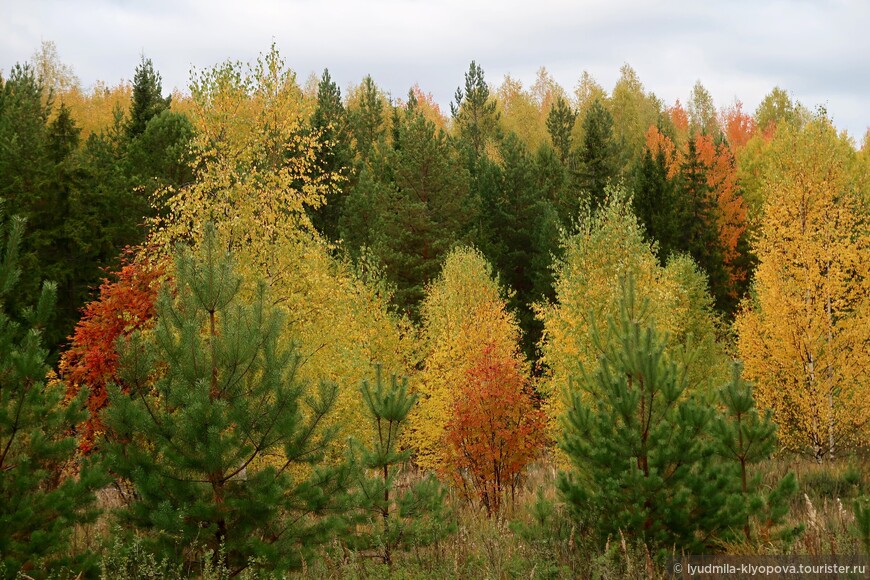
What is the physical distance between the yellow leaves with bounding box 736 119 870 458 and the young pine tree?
16277mm

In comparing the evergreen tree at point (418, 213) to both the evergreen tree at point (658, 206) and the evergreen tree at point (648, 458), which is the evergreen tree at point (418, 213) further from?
the evergreen tree at point (648, 458)

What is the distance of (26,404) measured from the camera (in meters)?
7.51

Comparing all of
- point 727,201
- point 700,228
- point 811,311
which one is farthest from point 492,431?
point 727,201

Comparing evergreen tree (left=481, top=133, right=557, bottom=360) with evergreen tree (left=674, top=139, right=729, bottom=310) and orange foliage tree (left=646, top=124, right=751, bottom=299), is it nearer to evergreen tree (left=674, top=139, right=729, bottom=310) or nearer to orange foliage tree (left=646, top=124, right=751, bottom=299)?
evergreen tree (left=674, top=139, right=729, bottom=310)

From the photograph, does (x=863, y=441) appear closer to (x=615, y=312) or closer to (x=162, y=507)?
(x=615, y=312)

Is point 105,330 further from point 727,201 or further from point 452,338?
point 727,201

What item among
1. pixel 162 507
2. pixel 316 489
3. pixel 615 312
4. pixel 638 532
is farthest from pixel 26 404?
pixel 615 312

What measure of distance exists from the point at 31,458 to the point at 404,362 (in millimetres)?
20155

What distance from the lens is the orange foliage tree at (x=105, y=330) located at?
14.2m

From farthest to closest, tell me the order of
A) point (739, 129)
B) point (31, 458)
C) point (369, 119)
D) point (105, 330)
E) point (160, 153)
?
point (739, 129)
point (369, 119)
point (160, 153)
point (105, 330)
point (31, 458)

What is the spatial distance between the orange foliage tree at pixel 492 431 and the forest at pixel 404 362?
0.27 ft

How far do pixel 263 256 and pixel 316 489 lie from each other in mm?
8074

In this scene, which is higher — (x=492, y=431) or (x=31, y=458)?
(x=31, y=458)

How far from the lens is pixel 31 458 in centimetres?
762
